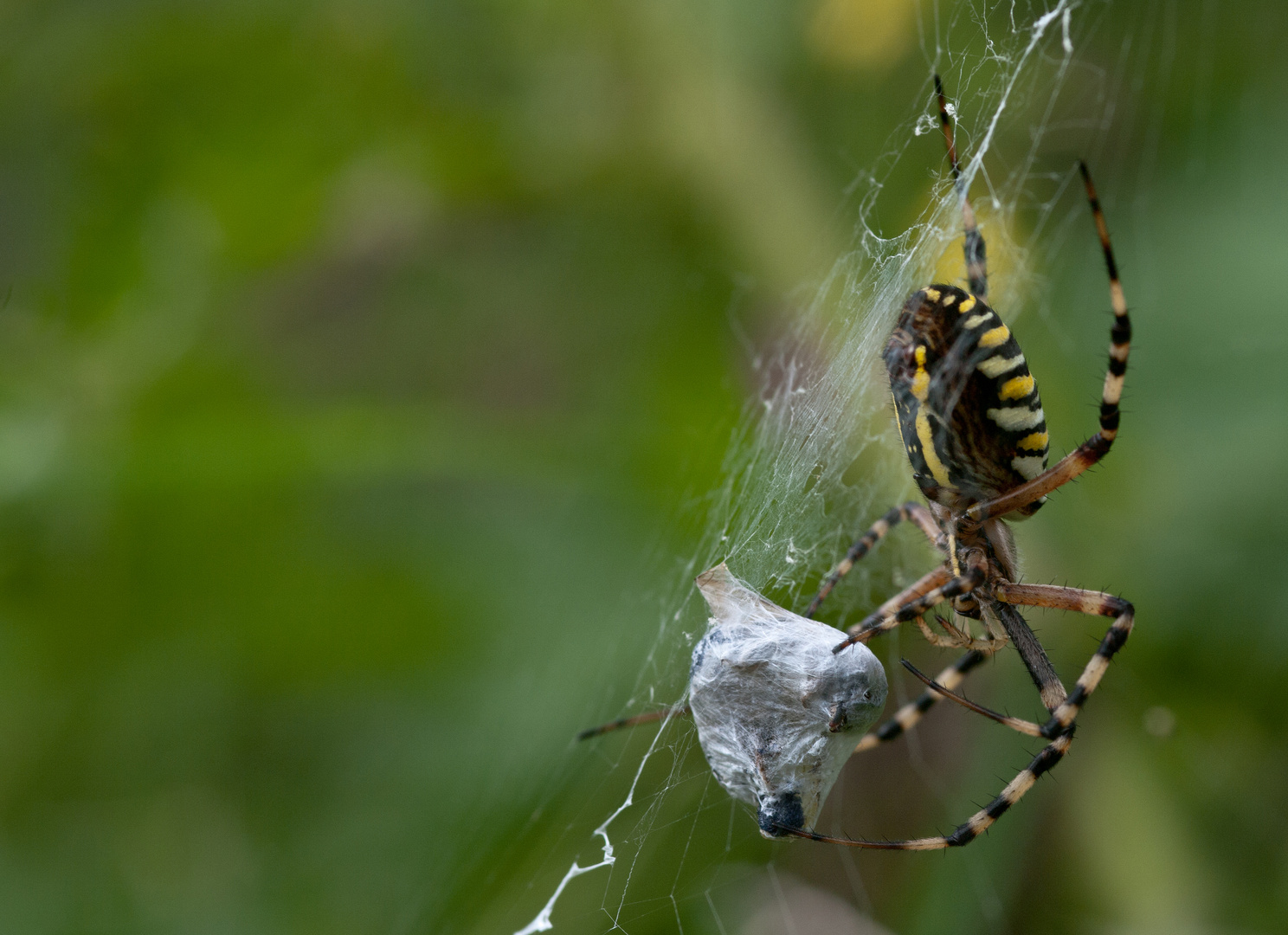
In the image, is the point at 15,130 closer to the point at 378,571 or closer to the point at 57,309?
the point at 57,309

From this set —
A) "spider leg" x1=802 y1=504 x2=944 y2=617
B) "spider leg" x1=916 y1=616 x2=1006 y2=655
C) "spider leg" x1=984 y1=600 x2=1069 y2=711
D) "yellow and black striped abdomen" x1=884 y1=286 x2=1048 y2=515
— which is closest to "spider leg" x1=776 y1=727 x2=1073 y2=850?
"spider leg" x1=984 y1=600 x2=1069 y2=711

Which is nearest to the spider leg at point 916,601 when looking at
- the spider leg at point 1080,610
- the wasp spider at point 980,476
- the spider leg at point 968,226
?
the wasp spider at point 980,476

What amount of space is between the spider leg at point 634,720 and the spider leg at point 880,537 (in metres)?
0.48

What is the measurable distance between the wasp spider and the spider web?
0.65ft

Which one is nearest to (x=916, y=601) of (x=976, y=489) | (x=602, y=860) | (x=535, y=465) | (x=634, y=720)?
(x=976, y=489)

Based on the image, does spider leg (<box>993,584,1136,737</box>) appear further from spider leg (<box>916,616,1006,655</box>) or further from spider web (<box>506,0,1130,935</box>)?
spider web (<box>506,0,1130,935</box>)

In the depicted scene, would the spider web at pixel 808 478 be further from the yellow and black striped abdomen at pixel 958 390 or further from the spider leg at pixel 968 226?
the yellow and black striped abdomen at pixel 958 390

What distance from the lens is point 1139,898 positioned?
109 inches

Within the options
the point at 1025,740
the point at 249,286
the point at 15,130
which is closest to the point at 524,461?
the point at 249,286

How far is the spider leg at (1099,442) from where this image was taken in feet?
6.60

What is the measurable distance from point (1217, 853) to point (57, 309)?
162 inches

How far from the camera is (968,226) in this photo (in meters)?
2.48

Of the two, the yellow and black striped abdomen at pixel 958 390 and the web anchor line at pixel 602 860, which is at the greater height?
the yellow and black striped abdomen at pixel 958 390

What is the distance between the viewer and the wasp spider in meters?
1.81
